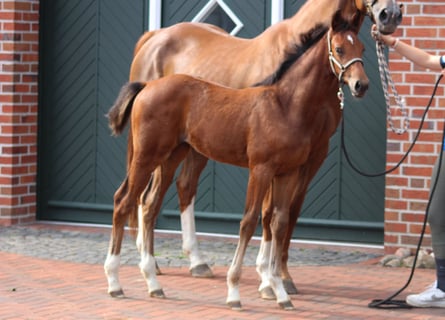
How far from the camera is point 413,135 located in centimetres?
1009

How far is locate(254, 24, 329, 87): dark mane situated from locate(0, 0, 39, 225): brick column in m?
4.67

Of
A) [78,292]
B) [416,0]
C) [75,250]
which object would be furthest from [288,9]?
[78,292]

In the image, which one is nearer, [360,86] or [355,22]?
[360,86]

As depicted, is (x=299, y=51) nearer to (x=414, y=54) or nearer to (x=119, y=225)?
(x=414, y=54)

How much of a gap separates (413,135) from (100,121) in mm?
3826

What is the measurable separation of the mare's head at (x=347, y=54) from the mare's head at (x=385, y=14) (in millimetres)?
139

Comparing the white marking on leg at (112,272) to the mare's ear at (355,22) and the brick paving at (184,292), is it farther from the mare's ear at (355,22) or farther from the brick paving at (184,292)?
the mare's ear at (355,22)

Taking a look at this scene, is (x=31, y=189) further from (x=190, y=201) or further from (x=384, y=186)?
(x=384, y=186)

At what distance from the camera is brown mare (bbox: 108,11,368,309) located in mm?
7664

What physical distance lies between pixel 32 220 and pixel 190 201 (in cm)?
332

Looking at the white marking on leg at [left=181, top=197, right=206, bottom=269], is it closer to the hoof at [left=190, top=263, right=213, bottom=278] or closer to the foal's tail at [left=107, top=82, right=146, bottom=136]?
the hoof at [left=190, top=263, right=213, bottom=278]

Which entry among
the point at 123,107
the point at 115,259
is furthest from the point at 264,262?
the point at 123,107

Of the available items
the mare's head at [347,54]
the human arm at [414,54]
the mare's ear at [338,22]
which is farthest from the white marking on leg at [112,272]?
the human arm at [414,54]

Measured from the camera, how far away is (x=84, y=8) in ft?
40.1
